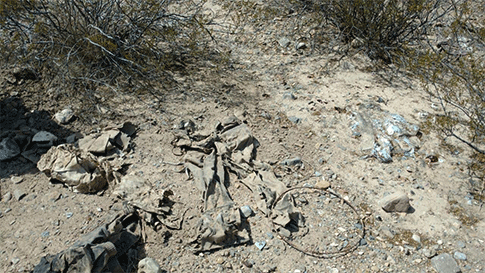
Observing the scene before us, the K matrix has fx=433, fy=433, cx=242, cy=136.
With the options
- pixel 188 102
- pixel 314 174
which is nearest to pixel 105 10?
pixel 188 102

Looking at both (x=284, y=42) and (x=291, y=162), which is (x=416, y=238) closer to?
(x=291, y=162)

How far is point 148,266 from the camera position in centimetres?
291

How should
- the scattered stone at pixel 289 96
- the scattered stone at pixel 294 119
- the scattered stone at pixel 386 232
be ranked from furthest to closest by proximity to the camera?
the scattered stone at pixel 289 96 < the scattered stone at pixel 294 119 < the scattered stone at pixel 386 232

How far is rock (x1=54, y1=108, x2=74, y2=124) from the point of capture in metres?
4.02

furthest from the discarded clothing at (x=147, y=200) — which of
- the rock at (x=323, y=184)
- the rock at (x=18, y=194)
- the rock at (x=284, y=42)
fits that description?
the rock at (x=284, y=42)

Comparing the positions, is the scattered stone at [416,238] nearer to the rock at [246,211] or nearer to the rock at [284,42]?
the rock at [246,211]

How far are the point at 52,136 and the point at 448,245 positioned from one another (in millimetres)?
3333

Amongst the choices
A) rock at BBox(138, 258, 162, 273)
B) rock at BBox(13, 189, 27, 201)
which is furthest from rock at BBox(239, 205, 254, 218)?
rock at BBox(13, 189, 27, 201)

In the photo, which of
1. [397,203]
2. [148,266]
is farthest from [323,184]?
[148,266]

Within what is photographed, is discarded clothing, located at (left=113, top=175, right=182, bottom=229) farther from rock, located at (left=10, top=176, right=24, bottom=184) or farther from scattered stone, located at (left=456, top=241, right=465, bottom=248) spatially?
scattered stone, located at (left=456, top=241, right=465, bottom=248)

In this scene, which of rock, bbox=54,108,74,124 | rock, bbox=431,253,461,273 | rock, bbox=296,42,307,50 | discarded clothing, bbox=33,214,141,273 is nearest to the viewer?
discarded clothing, bbox=33,214,141,273

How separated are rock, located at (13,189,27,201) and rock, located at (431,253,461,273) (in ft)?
10.3

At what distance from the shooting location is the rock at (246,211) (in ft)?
10.9

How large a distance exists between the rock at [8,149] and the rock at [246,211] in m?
1.98
